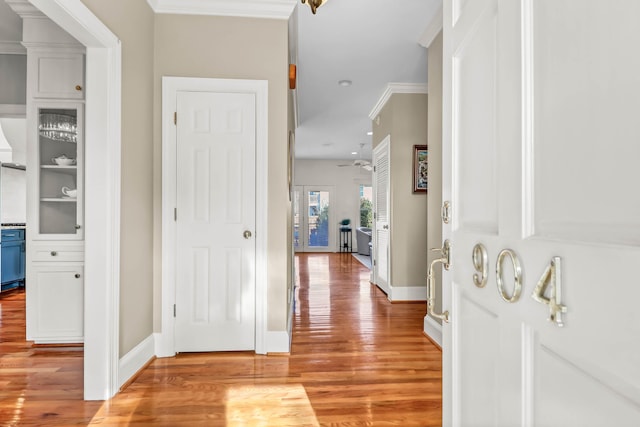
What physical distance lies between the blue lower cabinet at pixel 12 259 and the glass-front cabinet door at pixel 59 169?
2455 mm

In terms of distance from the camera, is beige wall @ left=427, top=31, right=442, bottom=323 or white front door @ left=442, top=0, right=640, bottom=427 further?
beige wall @ left=427, top=31, right=442, bottom=323

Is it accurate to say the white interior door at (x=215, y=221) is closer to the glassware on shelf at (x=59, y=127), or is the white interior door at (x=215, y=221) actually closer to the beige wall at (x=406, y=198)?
the glassware on shelf at (x=59, y=127)

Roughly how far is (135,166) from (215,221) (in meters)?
0.66

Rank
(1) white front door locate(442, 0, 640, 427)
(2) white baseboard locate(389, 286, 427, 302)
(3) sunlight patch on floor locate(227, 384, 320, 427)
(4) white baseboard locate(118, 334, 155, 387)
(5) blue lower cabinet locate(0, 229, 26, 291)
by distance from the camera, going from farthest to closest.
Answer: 1. (5) blue lower cabinet locate(0, 229, 26, 291)
2. (2) white baseboard locate(389, 286, 427, 302)
3. (4) white baseboard locate(118, 334, 155, 387)
4. (3) sunlight patch on floor locate(227, 384, 320, 427)
5. (1) white front door locate(442, 0, 640, 427)

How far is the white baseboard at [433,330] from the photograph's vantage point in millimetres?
2900

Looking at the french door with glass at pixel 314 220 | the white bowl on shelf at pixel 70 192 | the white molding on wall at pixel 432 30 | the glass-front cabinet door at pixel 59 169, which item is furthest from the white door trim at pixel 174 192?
the french door with glass at pixel 314 220

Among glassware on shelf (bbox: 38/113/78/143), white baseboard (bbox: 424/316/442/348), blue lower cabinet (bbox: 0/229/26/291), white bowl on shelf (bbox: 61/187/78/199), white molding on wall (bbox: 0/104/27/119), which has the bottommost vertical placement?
white baseboard (bbox: 424/316/442/348)

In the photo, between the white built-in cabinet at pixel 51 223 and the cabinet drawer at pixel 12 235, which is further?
the cabinet drawer at pixel 12 235

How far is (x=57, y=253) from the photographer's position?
110 inches

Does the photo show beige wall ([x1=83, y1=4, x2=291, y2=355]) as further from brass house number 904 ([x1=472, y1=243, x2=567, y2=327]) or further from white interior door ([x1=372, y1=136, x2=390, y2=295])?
white interior door ([x1=372, y1=136, x2=390, y2=295])

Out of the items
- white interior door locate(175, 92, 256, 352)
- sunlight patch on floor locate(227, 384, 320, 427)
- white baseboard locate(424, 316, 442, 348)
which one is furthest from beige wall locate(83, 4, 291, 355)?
white baseboard locate(424, 316, 442, 348)

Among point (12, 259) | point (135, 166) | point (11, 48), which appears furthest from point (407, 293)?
point (12, 259)

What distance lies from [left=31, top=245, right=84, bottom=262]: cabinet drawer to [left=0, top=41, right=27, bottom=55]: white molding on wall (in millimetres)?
2047

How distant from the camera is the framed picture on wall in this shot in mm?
4426
